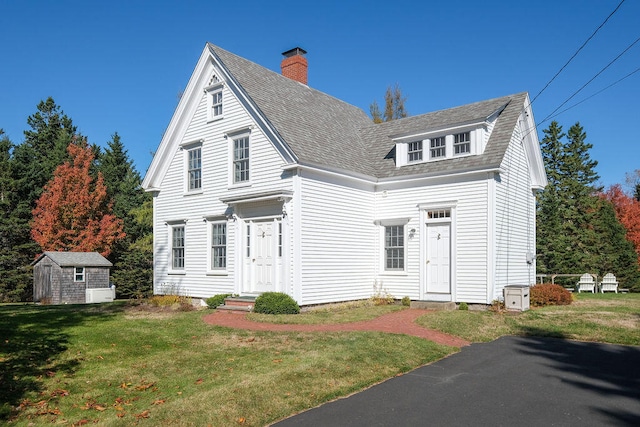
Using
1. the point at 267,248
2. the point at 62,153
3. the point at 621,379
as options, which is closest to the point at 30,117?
the point at 62,153

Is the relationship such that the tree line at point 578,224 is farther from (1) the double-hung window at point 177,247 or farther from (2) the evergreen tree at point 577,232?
(1) the double-hung window at point 177,247

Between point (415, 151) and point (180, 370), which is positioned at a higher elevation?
point (415, 151)

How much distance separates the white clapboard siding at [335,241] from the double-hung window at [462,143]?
11.4ft

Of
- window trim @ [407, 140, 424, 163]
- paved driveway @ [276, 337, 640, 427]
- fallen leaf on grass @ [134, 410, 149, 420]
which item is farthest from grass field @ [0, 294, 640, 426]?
window trim @ [407, 140, 424, 163]

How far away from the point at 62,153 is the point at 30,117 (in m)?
7.58

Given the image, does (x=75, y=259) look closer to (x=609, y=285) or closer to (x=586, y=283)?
(x=586, y=283)

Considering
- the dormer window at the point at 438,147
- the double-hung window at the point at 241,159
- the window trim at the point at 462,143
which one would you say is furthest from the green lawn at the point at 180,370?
the dormer window at the point at 438,147

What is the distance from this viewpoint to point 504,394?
7.83 m

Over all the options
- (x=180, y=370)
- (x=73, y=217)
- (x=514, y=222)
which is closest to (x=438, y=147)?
(x=514, y=222)

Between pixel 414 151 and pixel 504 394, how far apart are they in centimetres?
1305

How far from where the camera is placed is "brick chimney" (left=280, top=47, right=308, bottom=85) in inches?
986

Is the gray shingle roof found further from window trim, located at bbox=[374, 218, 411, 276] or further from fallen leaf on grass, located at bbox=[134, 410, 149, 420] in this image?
fallen leaf on grass, located at bbox=[134, 410, 149, 420]

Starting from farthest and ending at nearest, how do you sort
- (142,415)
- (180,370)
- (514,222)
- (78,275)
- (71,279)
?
(78,275) → (71,279) → (514,222) → (180,370) → (142,415)

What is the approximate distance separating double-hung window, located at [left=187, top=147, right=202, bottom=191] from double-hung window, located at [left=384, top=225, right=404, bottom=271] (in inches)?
299
